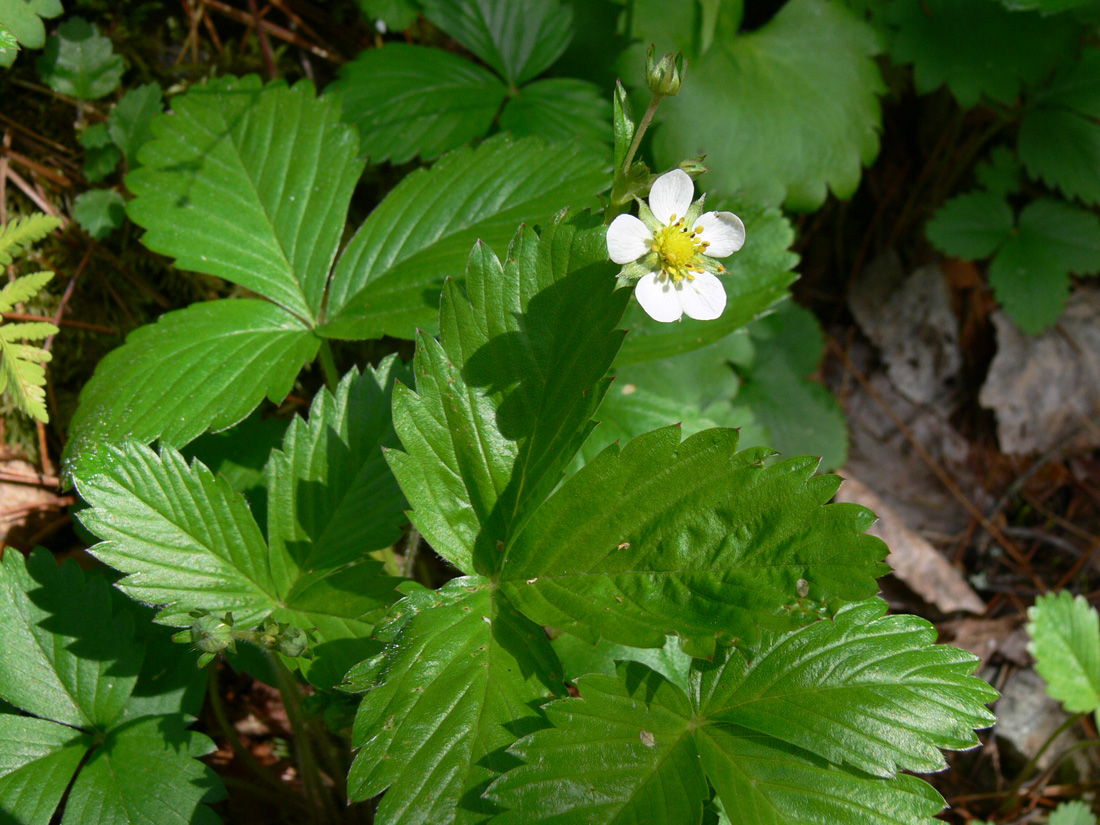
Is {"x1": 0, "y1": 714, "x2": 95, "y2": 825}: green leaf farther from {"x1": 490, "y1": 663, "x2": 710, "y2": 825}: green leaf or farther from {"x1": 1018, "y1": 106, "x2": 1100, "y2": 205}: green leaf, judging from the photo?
{"x1": 1018, "y1": 106, "x2": 1100, "y2": 205}: green leaf

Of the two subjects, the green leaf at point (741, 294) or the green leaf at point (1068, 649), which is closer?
the green leaf at point (741, 294)

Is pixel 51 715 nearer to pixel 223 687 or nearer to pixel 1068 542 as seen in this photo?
pixel 223 687

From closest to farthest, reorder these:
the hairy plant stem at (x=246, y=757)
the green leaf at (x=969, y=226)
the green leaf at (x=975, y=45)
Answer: the hairy plant stem at (x=246, y=757)
the green leaf at (x=975, y=45)
the green leaf at (x=969, y=226)

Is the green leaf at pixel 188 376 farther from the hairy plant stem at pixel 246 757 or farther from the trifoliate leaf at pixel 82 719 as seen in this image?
the hairy plant stem at pixel 246 757

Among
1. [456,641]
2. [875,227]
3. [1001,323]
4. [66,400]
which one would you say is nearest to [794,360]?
[875,227]

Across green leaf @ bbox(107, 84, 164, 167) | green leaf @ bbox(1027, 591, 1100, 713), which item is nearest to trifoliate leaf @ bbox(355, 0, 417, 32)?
green leaf @ bbox(107, 84, 164, 167)

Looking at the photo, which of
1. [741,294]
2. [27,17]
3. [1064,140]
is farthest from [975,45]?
[27,17]

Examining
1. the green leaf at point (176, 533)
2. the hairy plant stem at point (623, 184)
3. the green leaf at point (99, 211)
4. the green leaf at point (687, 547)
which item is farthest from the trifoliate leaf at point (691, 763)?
the green leaf at point (99, 211)
